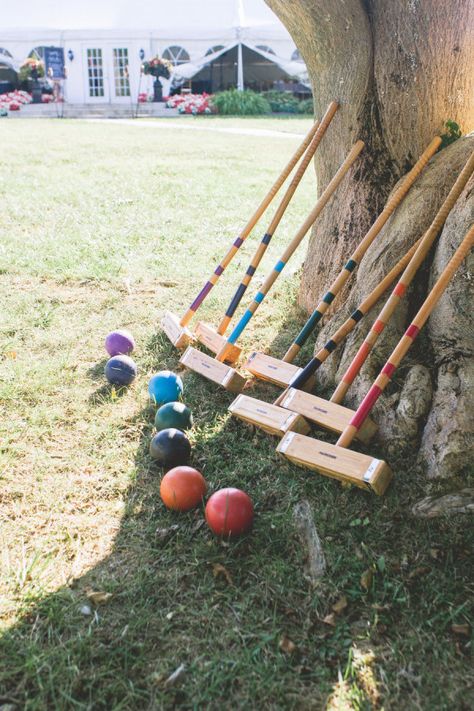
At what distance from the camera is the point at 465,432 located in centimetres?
273

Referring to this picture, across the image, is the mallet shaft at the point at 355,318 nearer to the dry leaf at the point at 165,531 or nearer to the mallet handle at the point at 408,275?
the mallet handle at the point at 408,275

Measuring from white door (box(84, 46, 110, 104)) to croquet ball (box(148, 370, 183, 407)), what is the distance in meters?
27.4

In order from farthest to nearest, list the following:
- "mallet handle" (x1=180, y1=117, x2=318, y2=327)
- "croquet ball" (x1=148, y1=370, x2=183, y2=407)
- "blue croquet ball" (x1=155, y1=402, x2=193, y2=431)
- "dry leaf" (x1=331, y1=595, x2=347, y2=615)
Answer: "mallet handle" (x1=180, y1=117, x2=318, y2=327) < "croquet ball" (x1=148, y1=370, x2=183, y2=407) < "blue croquet ball" (x1=155, y1=402, x2=193, y2=431) < "dry leaf" (x1=331, y1=595, x2=347, y2=615)

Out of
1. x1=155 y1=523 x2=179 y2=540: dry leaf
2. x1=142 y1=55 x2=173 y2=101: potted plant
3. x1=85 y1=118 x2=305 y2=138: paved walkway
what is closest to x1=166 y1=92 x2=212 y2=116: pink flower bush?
x1=142 y1=55 x2=173 y2=101: potted plant

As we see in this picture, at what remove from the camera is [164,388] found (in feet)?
Answer: 11.7

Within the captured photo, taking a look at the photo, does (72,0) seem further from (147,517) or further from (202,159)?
(147,517)

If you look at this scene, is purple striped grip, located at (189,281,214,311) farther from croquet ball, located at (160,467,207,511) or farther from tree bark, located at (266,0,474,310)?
croquet ball, located at (160,467,207,511)

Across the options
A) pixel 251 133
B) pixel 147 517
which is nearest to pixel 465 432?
pixel 147 517

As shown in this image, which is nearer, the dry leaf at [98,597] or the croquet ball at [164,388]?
the dry leaf at [98,597]

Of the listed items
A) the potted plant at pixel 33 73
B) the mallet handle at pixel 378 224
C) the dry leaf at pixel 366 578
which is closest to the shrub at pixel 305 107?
the potted plant at pixel 33 73

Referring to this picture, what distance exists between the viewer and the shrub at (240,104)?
23.2 m

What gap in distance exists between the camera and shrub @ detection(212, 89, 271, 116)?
23.2 metres

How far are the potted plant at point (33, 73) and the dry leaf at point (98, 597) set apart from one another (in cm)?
2729

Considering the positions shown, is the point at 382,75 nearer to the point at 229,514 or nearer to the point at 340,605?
the point at 229,514
